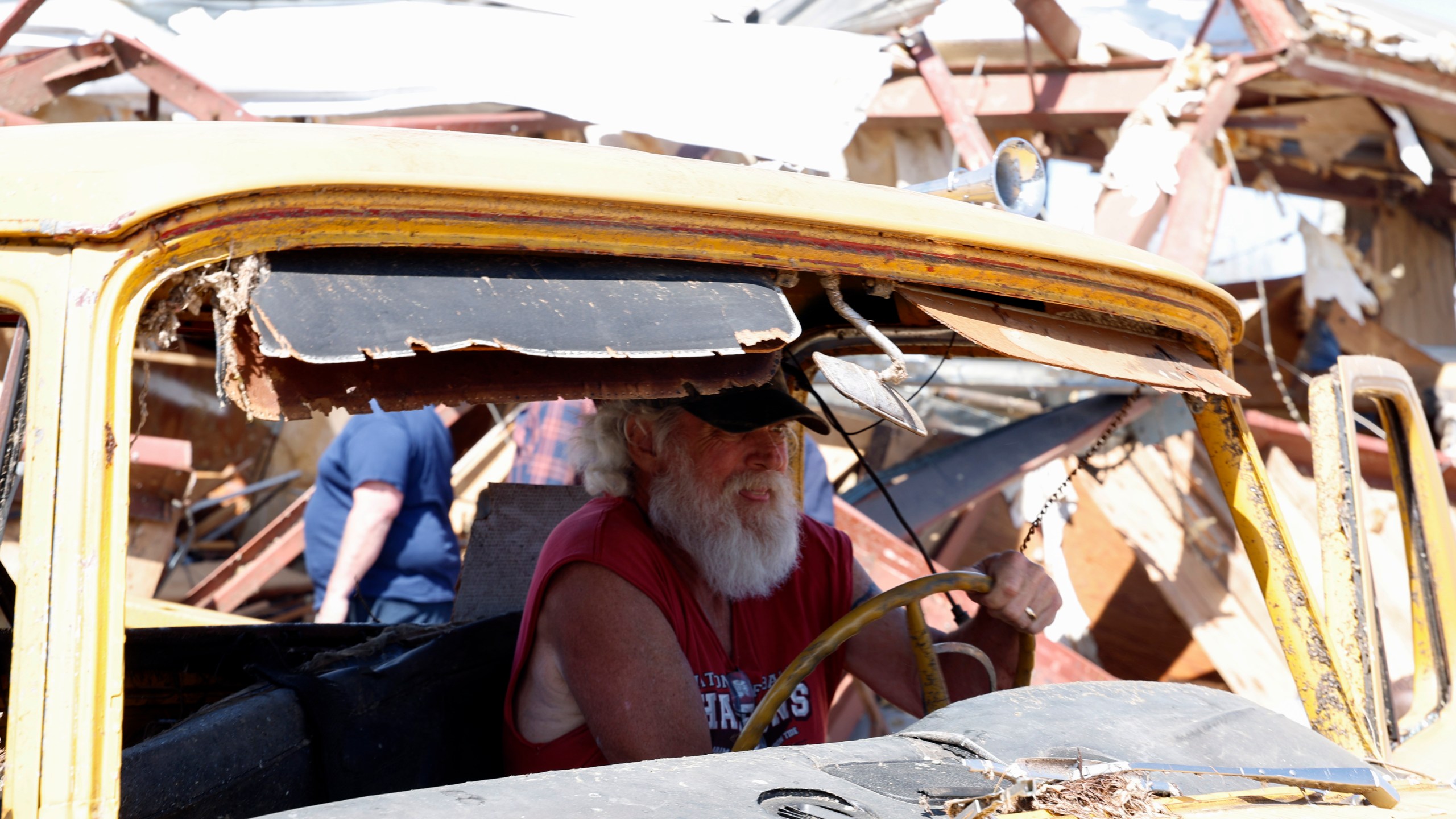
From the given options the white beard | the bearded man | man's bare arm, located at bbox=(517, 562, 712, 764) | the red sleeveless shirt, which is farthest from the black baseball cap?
man's bare arm, located at bbox=(517, 562, 712, 764)

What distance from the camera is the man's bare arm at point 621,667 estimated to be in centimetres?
190

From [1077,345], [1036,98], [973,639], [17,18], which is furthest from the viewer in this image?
[1036,98]

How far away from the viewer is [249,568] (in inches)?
225

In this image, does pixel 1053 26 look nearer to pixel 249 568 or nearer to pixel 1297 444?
pixel 1297 444

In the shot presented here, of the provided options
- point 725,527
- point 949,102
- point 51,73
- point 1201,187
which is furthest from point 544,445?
point 1201,187

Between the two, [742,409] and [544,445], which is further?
[544,445]

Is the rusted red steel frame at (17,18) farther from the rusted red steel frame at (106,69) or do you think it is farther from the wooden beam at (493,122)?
the wooden beam at (493,122)

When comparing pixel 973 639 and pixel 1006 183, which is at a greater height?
pixel 1006 183

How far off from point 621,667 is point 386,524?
266 centimetres

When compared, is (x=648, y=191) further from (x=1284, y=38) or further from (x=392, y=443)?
(x=1284, y=38)

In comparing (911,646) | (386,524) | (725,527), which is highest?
(725,527)

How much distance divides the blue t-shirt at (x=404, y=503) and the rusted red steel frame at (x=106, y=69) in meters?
1.38

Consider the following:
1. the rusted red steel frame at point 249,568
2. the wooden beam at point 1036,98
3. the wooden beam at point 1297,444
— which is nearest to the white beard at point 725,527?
the wooden beam at point 1036,98

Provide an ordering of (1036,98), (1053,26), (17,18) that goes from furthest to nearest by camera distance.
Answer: (1036,98), (1053,26), (17,18)
